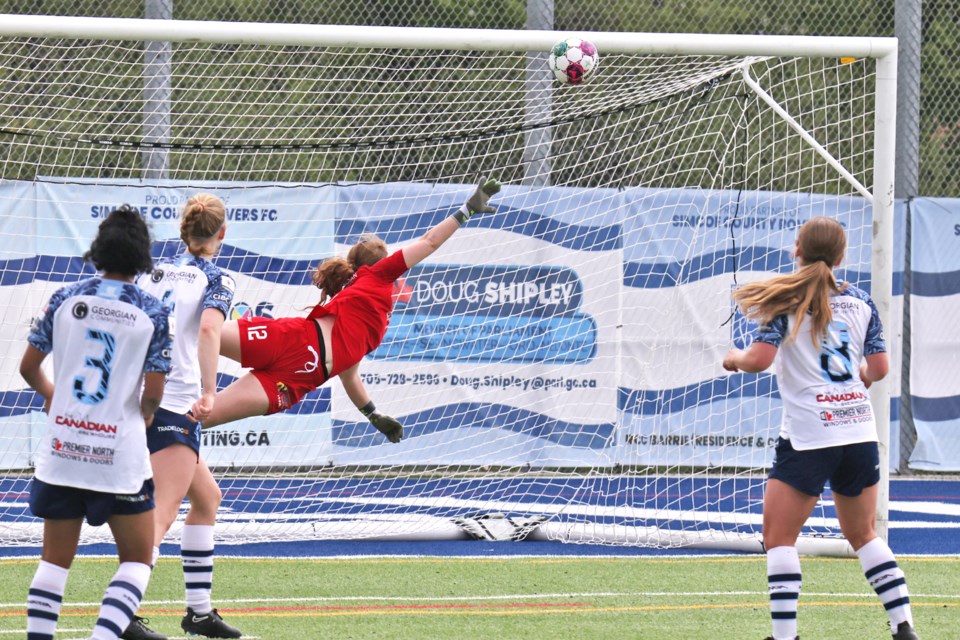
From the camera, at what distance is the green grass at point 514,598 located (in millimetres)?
6355

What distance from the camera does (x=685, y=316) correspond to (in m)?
12.5

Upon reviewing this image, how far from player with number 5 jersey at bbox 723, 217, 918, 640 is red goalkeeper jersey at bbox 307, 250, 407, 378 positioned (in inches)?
91.0

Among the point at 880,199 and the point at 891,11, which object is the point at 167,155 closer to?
the point at 880,199

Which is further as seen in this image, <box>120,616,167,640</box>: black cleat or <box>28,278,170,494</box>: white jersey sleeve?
<box>120,616,167,640</box>: black cleat

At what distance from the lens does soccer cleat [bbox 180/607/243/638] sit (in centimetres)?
600

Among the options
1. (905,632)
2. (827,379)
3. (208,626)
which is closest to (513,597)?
(208,626)

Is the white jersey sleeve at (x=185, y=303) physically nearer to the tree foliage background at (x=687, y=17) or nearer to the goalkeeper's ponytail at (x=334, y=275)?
the goalkeeper's ponytail at (x=334, y=275)

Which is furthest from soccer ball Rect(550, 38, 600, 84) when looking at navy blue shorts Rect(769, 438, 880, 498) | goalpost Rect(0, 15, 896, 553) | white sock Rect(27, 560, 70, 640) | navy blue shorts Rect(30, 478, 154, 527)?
white sock Rect(27, 560, 70, 640)

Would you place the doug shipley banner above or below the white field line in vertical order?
above

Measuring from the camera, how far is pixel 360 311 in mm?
7191

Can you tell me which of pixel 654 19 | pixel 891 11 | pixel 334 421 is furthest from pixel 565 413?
pixel 891 11

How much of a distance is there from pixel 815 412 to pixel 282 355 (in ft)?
9.33

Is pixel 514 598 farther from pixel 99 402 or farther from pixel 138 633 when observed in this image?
pixel 99 402

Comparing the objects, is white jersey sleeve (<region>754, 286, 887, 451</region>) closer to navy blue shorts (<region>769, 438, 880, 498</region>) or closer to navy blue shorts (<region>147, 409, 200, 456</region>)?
navy blue shorts (<region>769, 438, 880, 498</region>)
